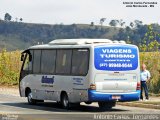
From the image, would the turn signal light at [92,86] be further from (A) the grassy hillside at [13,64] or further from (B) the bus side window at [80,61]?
(A) the grassy hillside at [13,64]

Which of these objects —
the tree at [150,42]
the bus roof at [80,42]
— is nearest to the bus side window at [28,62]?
the bus roof at [80,42]

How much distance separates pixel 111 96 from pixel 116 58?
1.49 meters

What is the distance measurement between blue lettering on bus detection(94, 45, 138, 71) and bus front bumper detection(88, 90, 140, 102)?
3.19ft

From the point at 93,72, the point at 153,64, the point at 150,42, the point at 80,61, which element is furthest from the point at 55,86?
the point at 150,42

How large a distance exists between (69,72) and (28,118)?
17.2ft

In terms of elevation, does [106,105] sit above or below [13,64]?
below

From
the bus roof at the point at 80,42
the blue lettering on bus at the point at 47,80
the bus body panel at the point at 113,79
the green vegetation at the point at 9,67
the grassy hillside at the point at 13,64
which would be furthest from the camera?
the green vegetation at the point at 9,67

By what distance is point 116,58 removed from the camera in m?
25.4

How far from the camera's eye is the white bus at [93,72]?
25062 mm

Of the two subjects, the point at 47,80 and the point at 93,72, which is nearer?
the point at 93,72

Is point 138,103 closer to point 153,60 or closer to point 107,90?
point 107,90

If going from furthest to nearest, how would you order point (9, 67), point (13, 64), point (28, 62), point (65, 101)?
point (13, 64) < point (9, 67) < point (28, 62) < point (65, 101)

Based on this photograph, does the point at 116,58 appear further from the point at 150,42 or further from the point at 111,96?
the point at 150,42

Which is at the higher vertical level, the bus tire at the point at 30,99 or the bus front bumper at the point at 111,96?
the bus front bumper at the point at 111,96
